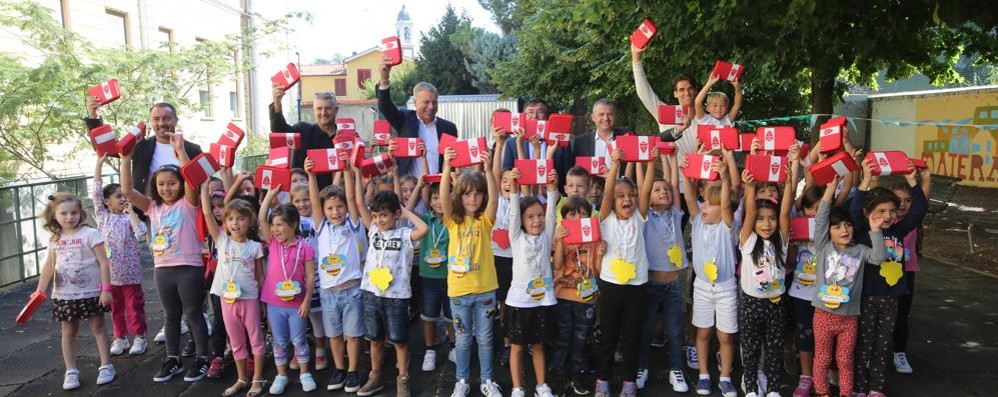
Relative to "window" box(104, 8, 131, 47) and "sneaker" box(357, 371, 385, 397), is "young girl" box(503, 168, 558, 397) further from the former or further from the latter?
"window" box(104, 8, 131, 47)

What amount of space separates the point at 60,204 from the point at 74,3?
10929mm

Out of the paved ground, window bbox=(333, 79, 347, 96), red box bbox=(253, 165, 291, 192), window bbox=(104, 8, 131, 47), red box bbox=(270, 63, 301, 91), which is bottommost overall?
the paved ground

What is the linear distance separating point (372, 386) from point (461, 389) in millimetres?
585

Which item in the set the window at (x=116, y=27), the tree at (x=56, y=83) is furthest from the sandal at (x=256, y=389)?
the window at (x=116, y=27)

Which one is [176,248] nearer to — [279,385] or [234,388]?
[234,388]

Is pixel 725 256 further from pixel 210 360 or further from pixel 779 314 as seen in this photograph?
pixel 210 360

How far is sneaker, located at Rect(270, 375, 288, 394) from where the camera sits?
4.24 m

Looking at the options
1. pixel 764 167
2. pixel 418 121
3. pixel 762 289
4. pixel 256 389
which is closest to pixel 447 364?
pixel 256 389

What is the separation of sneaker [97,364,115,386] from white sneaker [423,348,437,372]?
2121 millimetres

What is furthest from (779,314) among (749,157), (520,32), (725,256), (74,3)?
(520,32)

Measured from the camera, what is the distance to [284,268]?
4234 mm

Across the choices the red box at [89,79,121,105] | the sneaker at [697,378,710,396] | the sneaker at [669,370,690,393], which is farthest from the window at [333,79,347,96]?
the sneaker at [697,378,710,396]

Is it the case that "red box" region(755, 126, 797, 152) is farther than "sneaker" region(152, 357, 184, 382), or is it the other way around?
"sneaker" region(152, 357, 184, 382)

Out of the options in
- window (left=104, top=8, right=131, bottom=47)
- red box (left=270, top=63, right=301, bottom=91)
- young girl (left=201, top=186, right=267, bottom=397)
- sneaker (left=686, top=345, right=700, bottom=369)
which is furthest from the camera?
window (left=104, top=8, right=131, bottom=47)
